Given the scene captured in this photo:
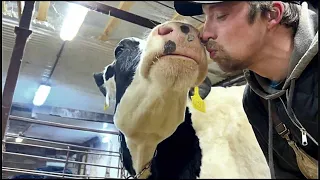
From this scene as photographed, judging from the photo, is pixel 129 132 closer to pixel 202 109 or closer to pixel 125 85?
pixel 125 85

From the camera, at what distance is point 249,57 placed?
2.08ft

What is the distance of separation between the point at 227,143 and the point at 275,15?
0.80 m

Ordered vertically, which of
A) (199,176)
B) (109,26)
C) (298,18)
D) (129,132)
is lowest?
(199,176)

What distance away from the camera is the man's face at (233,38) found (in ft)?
1.90

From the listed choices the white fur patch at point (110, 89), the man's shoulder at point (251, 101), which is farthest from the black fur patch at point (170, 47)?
the white fur patch at point (110, 89)

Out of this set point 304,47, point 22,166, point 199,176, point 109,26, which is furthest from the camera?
point 22,166

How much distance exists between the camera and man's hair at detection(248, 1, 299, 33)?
557 millimetres

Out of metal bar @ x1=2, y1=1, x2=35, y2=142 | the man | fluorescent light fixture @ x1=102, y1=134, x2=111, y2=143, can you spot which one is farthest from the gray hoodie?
fluorescent light fixture @ x1=102, y1=134, x2=111, y2=143

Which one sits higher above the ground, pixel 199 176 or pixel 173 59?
pixel 173 59

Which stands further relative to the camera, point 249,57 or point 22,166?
point 22,166

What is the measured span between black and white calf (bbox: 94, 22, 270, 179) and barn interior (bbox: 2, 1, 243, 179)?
3.5 inches

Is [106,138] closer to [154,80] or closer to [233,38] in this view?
[154,80]

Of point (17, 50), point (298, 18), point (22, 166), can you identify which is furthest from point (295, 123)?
point (22, 166)

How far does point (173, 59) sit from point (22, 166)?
117cm
